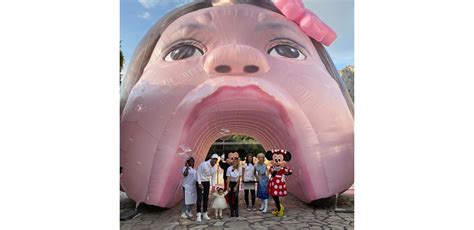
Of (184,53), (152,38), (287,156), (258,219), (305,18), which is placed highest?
(305,18)

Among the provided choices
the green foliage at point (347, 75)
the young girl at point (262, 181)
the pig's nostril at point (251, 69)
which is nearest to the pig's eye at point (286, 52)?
the pig's nostril at point (251, 69)

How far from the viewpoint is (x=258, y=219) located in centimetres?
482

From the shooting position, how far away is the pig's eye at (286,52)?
16.6 feet

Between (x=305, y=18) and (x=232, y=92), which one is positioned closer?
(x=232, y=92)

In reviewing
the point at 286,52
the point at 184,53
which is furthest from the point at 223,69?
the point at 286,52

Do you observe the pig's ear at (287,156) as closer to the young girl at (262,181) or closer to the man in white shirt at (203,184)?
the young girl at (262,181)

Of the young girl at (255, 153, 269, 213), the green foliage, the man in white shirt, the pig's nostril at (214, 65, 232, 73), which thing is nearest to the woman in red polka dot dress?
the young girl at (255, 153, 269, 213)

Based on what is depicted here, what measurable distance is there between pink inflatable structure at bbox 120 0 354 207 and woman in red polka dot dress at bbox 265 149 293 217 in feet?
0.62

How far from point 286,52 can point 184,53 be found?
1.36 metres

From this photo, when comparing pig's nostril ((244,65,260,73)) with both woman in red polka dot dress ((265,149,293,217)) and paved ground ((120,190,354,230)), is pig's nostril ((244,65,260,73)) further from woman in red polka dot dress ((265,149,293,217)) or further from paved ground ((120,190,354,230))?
paved ground ((120,190,354,230))

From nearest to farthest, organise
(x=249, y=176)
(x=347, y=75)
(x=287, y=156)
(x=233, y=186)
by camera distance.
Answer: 1. (x=233, y=186)
2. (x=287, y=156)
3. (x=249, y=176)
4. (x=347, y=75)

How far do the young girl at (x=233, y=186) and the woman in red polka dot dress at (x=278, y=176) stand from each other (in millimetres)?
442

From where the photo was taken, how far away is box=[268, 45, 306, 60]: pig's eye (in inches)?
200

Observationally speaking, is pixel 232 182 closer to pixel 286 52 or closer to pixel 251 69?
pixel 251 69
